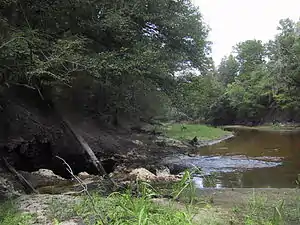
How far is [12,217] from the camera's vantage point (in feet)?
19.4

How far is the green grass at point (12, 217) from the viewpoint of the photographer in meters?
5.51

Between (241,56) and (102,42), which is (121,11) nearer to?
(102,42)

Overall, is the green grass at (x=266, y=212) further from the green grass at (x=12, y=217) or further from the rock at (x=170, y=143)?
the rock at (x=170, y=143)

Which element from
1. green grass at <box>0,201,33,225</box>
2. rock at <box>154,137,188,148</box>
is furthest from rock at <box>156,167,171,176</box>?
green grass at <box>0,201,33,225</box>

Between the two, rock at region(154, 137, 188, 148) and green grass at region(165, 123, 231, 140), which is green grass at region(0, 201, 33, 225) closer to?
rock at region(154, 137, 188, 148)

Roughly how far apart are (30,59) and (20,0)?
105 inches

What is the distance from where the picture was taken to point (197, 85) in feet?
68.5

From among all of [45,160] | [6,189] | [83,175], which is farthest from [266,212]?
[45,160]

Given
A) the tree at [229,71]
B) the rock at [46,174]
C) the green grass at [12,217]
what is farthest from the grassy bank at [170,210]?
the tree at [229,71]

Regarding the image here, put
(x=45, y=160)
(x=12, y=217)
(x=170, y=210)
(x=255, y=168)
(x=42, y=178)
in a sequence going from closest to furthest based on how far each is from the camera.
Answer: (x=170, y=210) < (x=12, y=217) < (x=42, y=178) < (x=255, y=168) < (x=45, y=160)

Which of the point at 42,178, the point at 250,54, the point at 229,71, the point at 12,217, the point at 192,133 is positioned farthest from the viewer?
the point at 229,71

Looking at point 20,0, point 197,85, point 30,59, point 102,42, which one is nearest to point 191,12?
point 197,85

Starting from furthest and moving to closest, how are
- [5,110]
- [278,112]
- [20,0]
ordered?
[278,112], [5,110], [20,0]

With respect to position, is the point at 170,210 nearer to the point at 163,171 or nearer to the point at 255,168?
the point at 163,171
